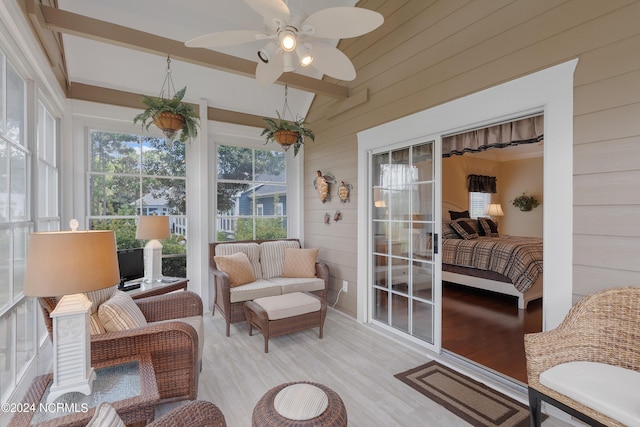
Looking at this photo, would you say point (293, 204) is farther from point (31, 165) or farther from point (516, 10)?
point (516, 10)

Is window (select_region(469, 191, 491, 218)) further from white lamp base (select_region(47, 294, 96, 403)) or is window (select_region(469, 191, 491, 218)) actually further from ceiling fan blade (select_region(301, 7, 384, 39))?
white lamp base (select_region(47, 294, 96, 403))

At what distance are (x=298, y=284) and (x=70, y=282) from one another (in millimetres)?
2642

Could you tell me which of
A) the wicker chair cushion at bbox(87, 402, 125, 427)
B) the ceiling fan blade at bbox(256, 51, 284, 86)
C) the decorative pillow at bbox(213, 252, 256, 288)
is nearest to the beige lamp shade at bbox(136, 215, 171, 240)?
the decorative pillow at bbox(213, 252, 256, 288)

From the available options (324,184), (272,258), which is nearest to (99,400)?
(272,258)

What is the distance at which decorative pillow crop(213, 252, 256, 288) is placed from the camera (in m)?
3.60

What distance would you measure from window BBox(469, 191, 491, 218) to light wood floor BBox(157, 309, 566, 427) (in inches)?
194

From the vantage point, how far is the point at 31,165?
2.07 metres

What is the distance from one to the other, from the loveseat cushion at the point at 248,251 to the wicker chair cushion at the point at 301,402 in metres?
2.52

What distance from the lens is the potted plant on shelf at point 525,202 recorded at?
6898 millimetres

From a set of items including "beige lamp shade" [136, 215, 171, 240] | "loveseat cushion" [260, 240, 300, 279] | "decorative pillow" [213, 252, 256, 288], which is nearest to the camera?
"beige lamp shade" [136, 215, 171, 240]

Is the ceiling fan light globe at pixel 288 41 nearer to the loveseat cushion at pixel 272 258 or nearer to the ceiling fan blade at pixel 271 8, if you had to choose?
the ceiling fan blade at pixel 271 8

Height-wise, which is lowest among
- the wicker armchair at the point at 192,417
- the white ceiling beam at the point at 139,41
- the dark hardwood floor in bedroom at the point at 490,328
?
the dark hardwood floor in bedroom at the point at 490,328

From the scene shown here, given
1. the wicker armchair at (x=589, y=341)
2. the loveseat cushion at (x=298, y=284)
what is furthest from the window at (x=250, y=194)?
the wicker armchair at (x=589, y=341)

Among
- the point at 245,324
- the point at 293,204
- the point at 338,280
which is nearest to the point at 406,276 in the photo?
the point at 338,280
